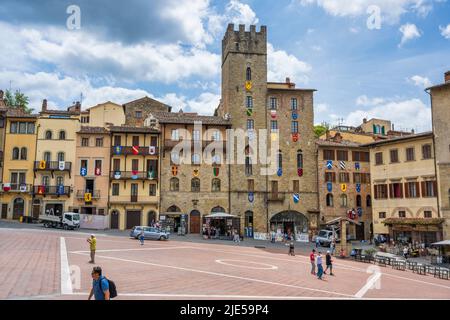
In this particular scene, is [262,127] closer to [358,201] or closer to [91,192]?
[358,201]

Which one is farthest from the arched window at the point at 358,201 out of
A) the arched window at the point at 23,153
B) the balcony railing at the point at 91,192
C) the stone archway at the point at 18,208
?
the arched window at the point at 23,153

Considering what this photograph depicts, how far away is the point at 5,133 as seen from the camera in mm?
47812

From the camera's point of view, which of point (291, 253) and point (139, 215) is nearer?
point (291, 253)

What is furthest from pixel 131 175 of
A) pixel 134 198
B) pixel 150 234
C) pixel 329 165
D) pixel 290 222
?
pixel 329 165

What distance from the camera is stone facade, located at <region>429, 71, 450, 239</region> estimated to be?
39344 mm

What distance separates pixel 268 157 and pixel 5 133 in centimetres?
3099

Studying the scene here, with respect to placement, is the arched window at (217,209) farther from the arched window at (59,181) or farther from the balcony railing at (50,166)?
the arched window at (59,181)

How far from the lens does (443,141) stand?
131 feet

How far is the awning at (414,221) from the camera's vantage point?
39.0 metres

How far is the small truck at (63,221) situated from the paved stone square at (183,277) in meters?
12.0

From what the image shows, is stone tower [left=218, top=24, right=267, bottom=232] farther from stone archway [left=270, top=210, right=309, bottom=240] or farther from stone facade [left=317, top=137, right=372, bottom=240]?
stone facade [left=317, top=137, right=372, bottom=240]
